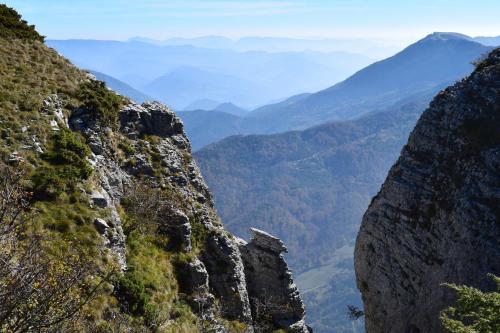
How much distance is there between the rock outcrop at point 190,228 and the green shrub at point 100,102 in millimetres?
664

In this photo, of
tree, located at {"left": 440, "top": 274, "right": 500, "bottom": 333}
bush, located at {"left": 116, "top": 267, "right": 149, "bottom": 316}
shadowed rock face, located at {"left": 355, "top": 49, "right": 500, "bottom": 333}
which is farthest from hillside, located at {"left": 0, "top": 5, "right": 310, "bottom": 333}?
tree, located at {"left": 440, "top": 274, "right": 500, "bottom": 333}

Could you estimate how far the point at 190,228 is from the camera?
3250 cm

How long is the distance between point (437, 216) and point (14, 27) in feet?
133

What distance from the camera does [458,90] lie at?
3806cm

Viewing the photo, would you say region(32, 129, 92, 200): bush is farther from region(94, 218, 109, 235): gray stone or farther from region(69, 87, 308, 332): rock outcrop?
region(94, 218, 109, 235): gray stone

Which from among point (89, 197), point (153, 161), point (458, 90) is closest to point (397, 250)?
point (458, 90)

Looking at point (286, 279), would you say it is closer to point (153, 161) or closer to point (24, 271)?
point (153, 161)

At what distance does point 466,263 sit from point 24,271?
28.8 meters

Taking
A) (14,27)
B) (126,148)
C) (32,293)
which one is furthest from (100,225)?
(14,27)

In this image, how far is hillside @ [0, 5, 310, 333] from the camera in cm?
2166

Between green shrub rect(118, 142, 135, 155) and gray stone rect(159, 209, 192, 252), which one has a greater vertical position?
green shrub rect(118, 142, 135, 155)

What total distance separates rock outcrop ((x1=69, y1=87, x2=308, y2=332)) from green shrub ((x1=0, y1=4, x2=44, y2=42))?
1236 centimetres

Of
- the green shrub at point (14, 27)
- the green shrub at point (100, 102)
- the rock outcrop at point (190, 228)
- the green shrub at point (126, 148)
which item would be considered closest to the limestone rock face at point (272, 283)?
the rock outcrop at point (190, 228)

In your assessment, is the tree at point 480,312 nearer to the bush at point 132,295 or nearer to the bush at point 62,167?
the bush at point 132,295
